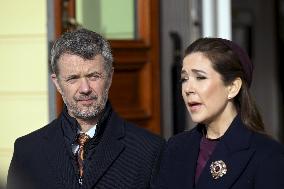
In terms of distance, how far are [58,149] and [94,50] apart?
0.42 metres

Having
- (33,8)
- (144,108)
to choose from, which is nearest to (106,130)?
(33,8)

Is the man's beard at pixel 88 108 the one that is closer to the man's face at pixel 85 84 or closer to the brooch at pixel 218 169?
the man's face at pixel 85 84

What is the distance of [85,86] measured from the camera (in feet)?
9.45

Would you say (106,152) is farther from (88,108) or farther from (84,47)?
(84,47)

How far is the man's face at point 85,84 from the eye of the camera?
289cm

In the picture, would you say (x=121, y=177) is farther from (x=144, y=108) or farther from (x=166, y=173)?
(x=144, y=108)

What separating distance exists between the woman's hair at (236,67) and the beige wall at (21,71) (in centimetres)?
136

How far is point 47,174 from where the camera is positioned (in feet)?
9.72

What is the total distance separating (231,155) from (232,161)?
29mm

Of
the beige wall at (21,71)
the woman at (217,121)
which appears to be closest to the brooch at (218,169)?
the woman at (217,121)

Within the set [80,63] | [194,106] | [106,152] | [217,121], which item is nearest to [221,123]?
[217,121]

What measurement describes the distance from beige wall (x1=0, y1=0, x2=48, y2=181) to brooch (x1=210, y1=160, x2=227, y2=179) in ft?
4.88

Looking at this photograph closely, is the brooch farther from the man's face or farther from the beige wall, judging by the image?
the beige wall

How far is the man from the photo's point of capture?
9.51 ft
